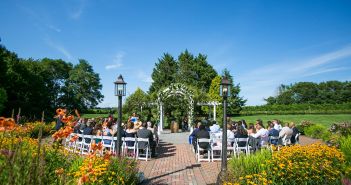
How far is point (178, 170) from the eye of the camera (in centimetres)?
832

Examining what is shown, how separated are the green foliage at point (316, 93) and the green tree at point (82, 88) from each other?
2500 inches

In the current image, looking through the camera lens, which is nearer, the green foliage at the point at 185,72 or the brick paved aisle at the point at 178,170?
the brick paved aisle at the point at 178,170

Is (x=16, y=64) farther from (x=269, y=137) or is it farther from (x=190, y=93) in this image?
(x=269, y=137)

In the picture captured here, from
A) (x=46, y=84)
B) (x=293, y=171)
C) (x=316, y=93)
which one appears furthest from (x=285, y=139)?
(x=316, y=93)

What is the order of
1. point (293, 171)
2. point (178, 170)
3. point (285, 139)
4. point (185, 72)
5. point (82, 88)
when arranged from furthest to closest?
1. point (82, 88)
2. point (185, 72)
3. point (285, 139)
4. point (178, 170)
5. point (293, 171)

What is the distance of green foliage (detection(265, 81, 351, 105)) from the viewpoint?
81.1 metres

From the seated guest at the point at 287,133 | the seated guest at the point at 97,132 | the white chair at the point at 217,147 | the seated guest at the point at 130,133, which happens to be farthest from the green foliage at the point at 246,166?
the seated guest at the point at 97,132

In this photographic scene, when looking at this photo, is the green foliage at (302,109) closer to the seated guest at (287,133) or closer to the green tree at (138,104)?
the green tree at (138,104)

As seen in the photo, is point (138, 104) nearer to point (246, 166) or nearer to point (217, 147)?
point (217, 147)

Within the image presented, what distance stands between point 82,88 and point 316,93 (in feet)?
247

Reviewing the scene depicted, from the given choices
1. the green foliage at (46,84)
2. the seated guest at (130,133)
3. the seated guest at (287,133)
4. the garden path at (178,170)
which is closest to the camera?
the garden path at (178,170)

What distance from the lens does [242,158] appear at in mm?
6344

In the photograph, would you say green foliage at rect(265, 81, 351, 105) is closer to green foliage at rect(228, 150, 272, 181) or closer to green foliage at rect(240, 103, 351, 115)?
green foliage at rect(240, 103, 351, 115)

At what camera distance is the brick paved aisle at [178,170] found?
7.12m
